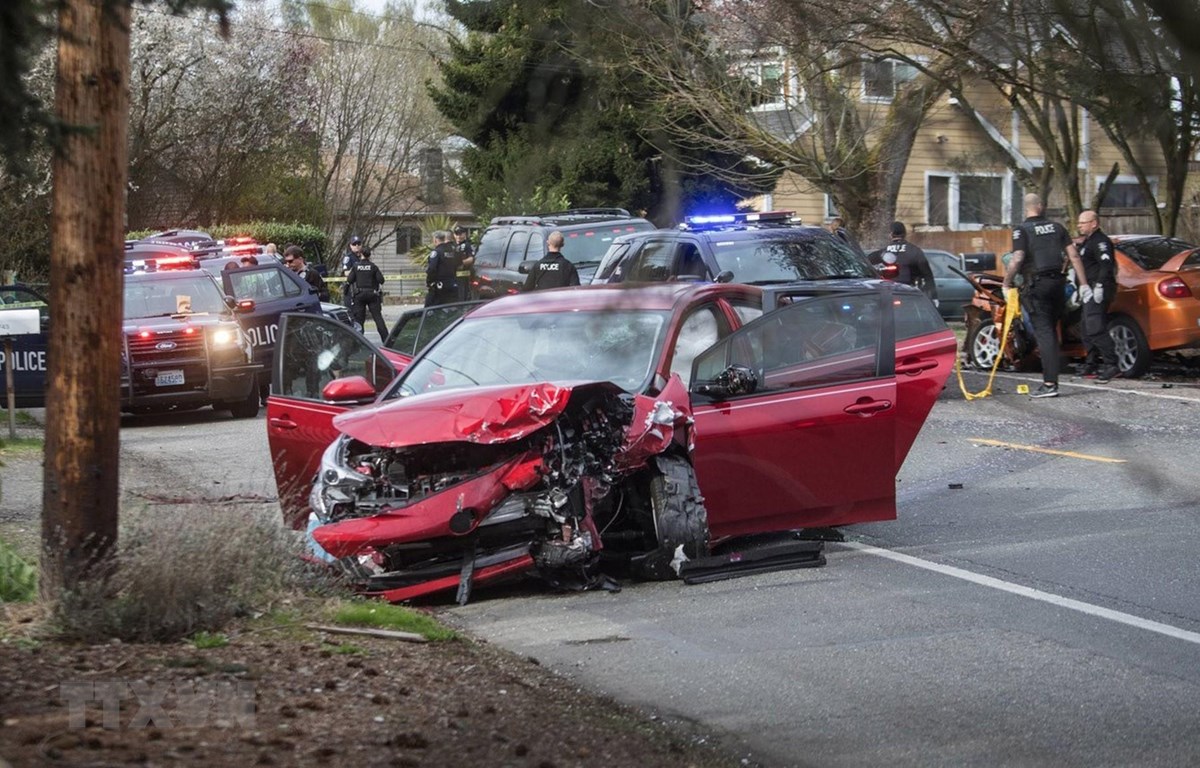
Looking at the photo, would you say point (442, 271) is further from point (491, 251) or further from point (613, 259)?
point (613, 259)

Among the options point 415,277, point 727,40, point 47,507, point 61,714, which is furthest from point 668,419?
point 415,277

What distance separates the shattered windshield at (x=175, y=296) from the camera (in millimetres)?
18078

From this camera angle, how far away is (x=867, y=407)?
350 inches

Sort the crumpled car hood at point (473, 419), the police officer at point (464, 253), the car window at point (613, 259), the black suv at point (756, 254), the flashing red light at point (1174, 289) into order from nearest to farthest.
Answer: the crumpled car hood at point (473, 419) < the black suv at point (756, 254) < the car window at point (613, 259) < the flashing red light at point (1174, 289) < the police officer at point (464, 253)

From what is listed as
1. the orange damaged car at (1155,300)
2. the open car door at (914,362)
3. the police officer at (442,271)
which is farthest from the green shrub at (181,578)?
the police officer at (442,271)

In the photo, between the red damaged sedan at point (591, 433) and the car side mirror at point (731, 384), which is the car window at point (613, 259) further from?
the car side mirror at point (731, 384)

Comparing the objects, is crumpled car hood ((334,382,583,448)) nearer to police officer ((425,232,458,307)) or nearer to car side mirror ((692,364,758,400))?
car side mirror ((692,364,758,400))

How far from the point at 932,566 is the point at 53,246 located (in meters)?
5.03

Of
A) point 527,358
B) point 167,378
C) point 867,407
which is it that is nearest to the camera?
point 867,407

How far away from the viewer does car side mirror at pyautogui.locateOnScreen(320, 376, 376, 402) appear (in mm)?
8766

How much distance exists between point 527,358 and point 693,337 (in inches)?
39.8

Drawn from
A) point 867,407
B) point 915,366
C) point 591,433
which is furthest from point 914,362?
point 591,433

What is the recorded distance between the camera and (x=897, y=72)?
2807 millimetres

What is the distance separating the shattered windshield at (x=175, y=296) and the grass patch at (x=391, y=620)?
37.8 ft
